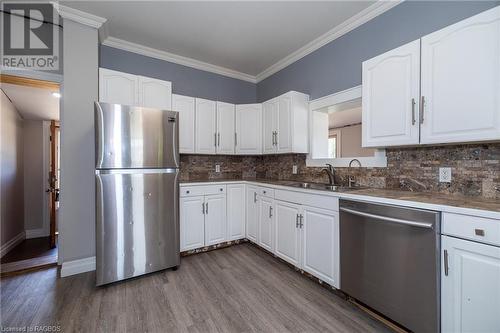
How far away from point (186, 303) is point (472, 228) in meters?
2.09

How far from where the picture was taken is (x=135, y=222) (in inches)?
86.7

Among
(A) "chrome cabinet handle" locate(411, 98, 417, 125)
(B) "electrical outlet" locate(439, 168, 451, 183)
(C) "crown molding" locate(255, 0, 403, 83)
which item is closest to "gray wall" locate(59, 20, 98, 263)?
(C) "crown molding" locate(255, 0, 403, 83)

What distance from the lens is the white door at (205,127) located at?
320 centimetres

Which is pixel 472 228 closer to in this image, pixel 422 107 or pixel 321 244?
pixel 422 107

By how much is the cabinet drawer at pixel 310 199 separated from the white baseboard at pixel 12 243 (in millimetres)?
3985

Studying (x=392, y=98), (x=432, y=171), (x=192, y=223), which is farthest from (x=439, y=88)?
(x=192, y=223)

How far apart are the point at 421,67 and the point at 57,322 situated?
3372mm

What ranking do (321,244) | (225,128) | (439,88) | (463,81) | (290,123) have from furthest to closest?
(225,128), (290,123), (321,244), (439,88), (463,81)

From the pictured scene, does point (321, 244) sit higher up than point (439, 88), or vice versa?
point (439, 88)

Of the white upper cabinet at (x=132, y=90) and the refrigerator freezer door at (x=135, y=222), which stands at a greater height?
the white upper cabinet at (x=132, y=90)

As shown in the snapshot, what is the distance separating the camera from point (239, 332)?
1529mm

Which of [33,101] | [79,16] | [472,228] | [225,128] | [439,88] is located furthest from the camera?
[225,128]

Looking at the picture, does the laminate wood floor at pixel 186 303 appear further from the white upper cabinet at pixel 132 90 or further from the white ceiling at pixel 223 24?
the white ceiling at pixel 223 24

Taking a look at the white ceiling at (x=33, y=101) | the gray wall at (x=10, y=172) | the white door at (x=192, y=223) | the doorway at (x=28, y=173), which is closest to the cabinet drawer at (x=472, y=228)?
the white door at (x=192, y=223)
